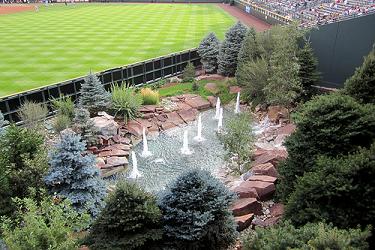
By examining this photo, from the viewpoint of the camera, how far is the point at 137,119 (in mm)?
18031

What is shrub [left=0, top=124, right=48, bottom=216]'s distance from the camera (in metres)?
9.68

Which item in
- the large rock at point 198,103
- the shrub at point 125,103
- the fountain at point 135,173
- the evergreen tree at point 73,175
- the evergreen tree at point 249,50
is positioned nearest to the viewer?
the evergreen tree at point 73,175

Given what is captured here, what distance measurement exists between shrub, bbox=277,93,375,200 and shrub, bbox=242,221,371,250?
88.1 inches

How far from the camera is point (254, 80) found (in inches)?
751

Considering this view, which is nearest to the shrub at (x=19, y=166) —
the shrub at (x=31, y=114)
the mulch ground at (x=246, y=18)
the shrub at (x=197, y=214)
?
the shrub at (x=197, y=214)

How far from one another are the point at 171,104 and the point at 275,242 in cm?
1442

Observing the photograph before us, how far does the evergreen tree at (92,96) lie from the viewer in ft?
56.1

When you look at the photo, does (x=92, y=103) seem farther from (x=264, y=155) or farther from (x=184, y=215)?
(x=184, y=215)

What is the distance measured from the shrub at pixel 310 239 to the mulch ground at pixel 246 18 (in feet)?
98.3

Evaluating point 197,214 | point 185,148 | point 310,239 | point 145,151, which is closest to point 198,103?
point 185,148

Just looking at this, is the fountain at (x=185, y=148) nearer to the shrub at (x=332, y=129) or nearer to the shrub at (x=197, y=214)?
the shrub at (x=332, y=129)

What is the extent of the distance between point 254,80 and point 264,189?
952 cm

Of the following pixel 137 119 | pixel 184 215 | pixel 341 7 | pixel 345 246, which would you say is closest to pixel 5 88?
pixel 137 119

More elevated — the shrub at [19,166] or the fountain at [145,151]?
the shrub at [19,166]
